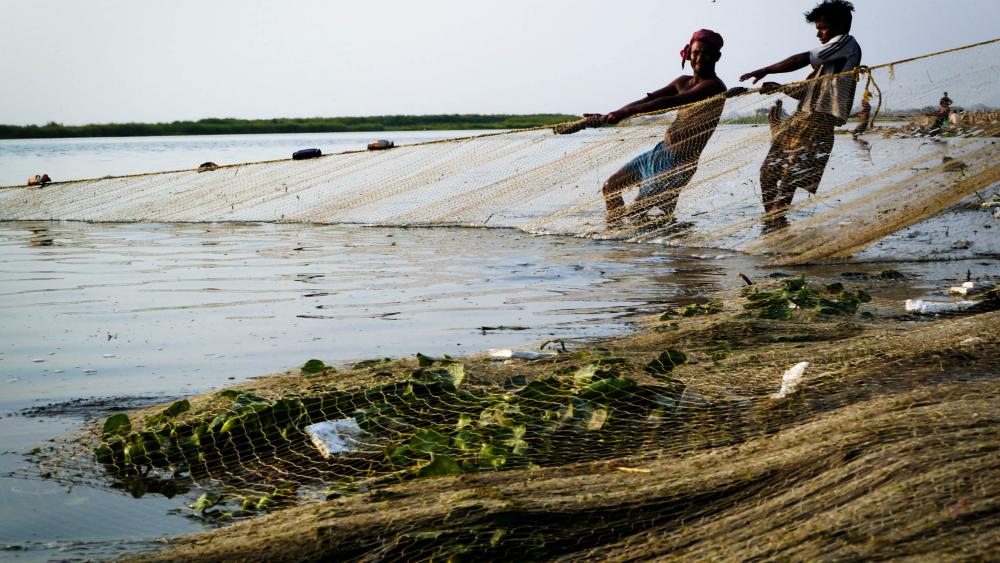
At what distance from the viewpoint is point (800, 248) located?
7574 mm

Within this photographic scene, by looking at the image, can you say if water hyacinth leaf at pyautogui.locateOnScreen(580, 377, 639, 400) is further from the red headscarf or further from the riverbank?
the red headscarf

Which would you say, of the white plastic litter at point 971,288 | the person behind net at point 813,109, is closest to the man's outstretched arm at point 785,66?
the person behind net at point 813,109

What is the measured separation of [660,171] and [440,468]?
19.9 feet

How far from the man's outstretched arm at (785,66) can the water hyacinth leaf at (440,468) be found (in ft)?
19.6

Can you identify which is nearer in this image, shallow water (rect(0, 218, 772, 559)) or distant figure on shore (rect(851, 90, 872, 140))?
shallow water (rect(0, 218, 772, 559))

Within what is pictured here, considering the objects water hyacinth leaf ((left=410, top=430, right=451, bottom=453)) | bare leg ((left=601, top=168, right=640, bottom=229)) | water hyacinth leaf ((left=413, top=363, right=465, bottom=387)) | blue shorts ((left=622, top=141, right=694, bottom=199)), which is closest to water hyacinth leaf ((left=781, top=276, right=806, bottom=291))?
water hyacinth leaf ((left=413, top=363, right=465, bottom=387))

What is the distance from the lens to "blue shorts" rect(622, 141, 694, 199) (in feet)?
27.3

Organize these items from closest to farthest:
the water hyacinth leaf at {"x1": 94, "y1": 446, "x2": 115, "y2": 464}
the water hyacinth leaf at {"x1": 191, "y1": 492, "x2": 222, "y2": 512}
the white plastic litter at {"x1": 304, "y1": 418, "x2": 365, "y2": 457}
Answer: the water hyacinth leaf at {"x1": 191, "y1": 492, "x2": 222, "y2": 512} → the white plastic litter at {"x1": 304, "y1": 418, "x2": 365, "y2": 457} → the water hyacinth leaf at {"x1": 94, "y1": 446, "x2": 115, "y2": 464}

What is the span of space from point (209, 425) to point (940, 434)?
2.40m

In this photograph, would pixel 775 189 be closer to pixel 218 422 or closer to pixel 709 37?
pixel 709 37

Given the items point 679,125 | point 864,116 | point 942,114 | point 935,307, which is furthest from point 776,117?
point 935,307

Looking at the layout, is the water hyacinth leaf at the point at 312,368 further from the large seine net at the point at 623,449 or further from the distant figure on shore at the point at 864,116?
the distant figure on shore at the point at 864,116

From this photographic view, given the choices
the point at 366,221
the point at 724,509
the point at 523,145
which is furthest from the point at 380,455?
the point at 366,221

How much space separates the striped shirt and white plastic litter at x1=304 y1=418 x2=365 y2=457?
18.2 feet
